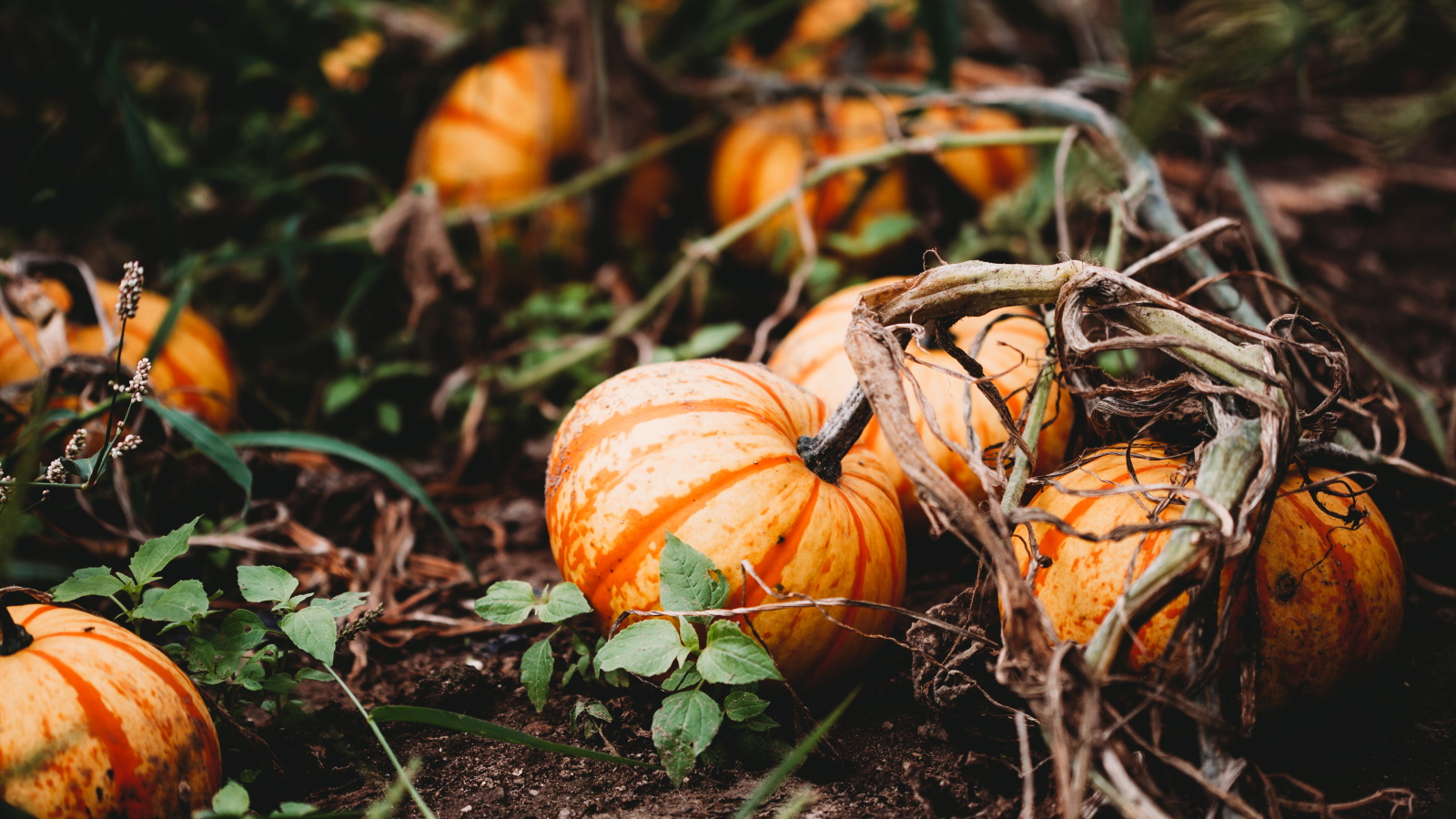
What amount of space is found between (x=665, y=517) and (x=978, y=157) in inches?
88.0

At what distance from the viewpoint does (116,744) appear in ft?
3.77

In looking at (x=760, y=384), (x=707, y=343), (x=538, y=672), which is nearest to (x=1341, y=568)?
(x=760, y=384)

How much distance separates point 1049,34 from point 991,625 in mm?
3496

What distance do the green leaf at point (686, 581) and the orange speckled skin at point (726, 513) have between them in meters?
0.06

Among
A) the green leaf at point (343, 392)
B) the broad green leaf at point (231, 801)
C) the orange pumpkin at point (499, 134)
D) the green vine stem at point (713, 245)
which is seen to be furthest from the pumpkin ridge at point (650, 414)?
the orange pumpkin at point (499, 134)

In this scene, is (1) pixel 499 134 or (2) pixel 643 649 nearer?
(2) pixel 643 649

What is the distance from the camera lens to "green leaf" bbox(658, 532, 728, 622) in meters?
1.39

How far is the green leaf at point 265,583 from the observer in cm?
139

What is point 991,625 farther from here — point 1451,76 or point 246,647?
point 1451,76

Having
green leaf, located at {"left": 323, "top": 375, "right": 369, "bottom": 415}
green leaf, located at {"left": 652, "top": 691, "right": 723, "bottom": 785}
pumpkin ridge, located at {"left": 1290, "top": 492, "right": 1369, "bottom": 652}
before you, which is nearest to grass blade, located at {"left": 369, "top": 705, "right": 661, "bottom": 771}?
green leaf, located at {"left": 652, "top": 691, "right": 723, "bottom": 785}

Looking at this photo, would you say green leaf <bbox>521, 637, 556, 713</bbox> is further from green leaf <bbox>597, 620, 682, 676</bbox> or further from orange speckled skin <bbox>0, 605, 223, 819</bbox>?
orange speckled skin <bbox>0, 605, 223, 819</bbox>

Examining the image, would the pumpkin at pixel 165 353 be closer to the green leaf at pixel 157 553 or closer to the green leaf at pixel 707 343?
the green leaf at pixel 157 553

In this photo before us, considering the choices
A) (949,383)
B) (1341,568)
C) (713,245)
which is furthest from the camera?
(713,245)

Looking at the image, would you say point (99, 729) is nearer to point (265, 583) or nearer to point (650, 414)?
point (265, 583)
